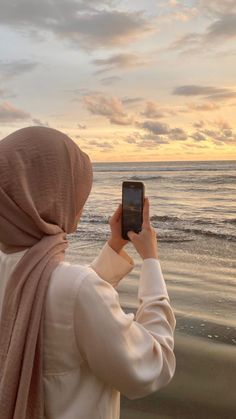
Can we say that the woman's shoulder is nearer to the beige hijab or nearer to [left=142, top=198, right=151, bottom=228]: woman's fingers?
the beige hijab

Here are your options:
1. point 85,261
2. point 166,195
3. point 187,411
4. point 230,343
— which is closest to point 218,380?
point 187,411

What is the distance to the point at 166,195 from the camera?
23.6 m

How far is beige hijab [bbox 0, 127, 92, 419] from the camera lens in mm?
1759

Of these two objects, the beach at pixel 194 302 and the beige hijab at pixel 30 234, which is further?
the beach at pixel 194 302

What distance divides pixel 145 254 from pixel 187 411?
78.0 inches

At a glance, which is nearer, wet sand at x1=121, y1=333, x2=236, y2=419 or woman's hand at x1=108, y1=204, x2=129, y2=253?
woman's hand at x1=108, y1=204, x2=129, y2=253

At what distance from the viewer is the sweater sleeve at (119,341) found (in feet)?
5.57

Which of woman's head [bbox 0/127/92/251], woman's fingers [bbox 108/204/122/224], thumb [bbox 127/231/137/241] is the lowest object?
thumb [bbox 127/231/137/241]

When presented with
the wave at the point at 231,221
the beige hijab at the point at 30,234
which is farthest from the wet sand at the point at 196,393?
the wave at the point at 231,221

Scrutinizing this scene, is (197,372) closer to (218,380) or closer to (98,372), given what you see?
(218,380)

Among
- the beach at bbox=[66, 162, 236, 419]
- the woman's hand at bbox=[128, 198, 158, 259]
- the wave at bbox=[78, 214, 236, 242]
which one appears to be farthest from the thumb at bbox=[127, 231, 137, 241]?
the wave at bbox=[78, 214, 236, 242]

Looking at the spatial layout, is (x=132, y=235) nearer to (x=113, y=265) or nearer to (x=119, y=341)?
(x=113, y=265)

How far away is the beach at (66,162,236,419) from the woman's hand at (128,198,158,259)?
1911 millimetres

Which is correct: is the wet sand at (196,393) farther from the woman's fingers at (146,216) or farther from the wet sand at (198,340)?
the woman's fingers at (146,216)
